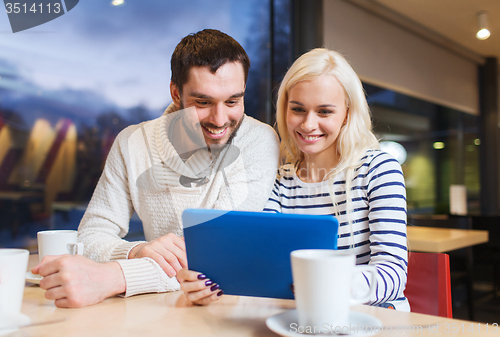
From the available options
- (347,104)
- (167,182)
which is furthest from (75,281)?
(347,104)

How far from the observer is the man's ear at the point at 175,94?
127 centimetres

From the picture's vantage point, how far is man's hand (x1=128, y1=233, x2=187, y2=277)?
0.83 m

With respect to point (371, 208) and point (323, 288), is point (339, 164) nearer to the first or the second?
point (371, 208)

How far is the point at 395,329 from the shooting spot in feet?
1.77

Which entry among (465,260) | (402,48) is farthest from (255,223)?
(402,48)

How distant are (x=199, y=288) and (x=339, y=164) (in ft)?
2.05

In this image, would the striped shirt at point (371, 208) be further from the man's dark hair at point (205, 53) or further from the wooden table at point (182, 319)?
the man's dark hair at point (205, 53)

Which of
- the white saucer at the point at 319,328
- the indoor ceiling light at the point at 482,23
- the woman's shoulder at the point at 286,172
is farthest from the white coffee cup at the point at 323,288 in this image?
the indoor ceiling light at the point at 482,23

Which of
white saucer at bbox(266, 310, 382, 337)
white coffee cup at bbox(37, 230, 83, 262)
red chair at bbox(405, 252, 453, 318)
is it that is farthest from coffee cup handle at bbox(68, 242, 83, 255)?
red chair at bbox(405, 252, 453, 318)

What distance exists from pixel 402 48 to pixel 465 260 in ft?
6.69

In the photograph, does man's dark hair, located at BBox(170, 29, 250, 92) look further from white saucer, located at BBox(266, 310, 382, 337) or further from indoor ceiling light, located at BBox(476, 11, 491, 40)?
indoor ceiling light, located at BBox(476, 11, 491, 40)

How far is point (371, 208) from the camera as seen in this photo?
1.02 meters

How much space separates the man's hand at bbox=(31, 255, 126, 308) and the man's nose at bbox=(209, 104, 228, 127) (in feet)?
2.00

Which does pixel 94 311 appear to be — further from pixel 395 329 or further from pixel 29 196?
pixel 29 196
